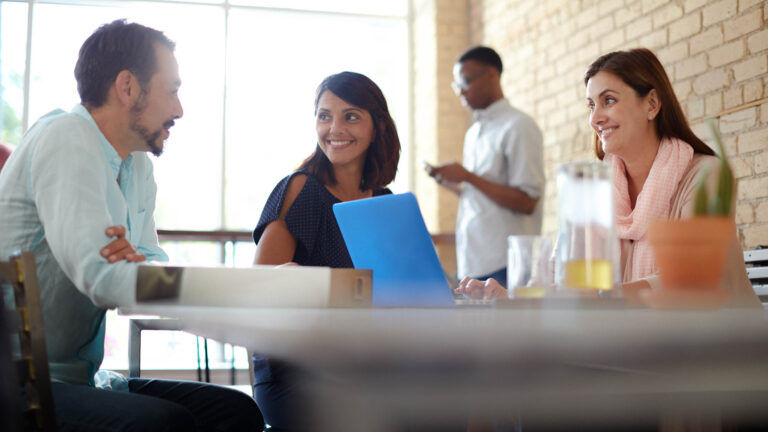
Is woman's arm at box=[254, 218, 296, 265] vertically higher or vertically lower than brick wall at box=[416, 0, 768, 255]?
A: lower

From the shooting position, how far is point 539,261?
3.39 ft

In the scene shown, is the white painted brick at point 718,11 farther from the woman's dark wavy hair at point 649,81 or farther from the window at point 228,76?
the window at point 228,76

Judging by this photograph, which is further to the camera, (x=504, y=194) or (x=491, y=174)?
(x=491, y=174)

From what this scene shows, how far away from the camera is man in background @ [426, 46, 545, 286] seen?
3.79 m

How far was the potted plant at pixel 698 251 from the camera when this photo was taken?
2.83 ft

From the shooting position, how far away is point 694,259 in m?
0.87

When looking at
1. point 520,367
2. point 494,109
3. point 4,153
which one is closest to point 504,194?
point 494,109

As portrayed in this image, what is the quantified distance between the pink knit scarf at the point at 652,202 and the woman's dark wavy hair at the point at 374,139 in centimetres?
72

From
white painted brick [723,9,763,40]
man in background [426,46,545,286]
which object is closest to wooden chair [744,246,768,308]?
white painted brick [723,9,763,40]

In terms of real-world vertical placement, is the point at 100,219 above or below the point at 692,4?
below

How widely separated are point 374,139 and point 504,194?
165 centimetres

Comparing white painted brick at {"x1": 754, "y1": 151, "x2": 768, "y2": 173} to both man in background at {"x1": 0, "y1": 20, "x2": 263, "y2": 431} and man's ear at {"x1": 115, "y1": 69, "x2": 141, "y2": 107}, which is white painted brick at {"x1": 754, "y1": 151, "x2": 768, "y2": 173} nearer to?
man in background at {"x1": 0, "y1": 20, "x2": 263, "y2": 431}

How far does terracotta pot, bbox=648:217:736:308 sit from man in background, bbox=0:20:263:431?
729mm

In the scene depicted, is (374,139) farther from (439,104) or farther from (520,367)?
(439,104)
